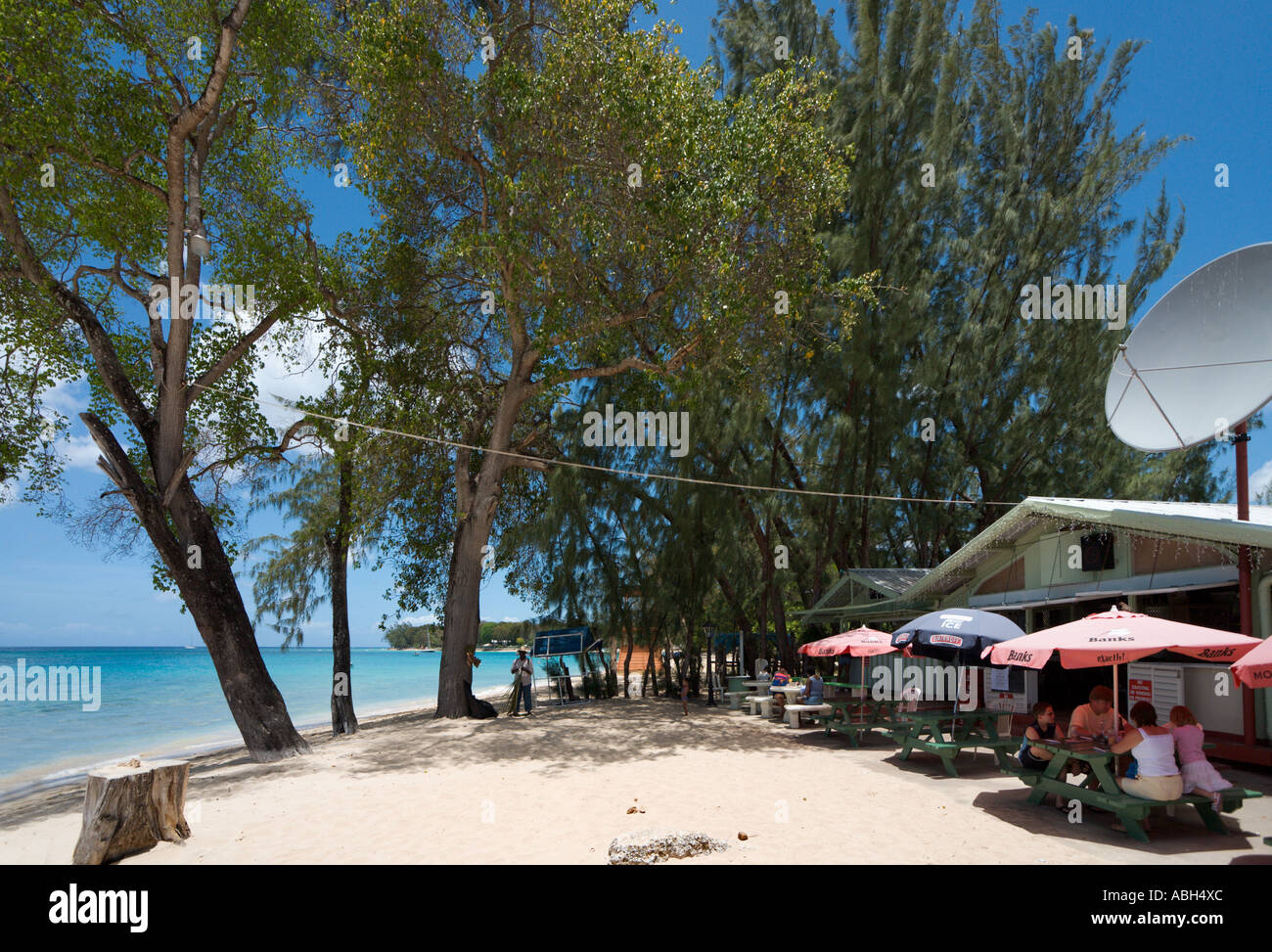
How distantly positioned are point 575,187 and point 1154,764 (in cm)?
1205

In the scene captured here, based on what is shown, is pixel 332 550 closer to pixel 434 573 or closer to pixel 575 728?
pixel 434 573

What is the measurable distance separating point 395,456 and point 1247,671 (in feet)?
47.0

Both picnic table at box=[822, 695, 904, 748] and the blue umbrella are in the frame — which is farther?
picnic table at box=[822, 695, 904, 748]

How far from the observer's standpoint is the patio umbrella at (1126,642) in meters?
6.51

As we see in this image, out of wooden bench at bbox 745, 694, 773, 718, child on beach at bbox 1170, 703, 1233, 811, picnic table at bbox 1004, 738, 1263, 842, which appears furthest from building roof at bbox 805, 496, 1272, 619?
wooden bench at bbox 745, 694, 773, 718

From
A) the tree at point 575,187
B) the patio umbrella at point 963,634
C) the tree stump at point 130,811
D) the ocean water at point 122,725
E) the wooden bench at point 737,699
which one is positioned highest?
the tree at point 575,187

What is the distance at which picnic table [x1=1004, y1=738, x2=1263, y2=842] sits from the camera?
6137 millimetres

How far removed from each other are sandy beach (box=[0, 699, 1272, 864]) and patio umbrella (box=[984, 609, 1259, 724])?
1.46 m

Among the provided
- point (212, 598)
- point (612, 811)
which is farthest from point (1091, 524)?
point (212, 598)

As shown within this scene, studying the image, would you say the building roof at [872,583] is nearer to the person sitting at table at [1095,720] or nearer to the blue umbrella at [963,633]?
the blue umbrella at [963,633]

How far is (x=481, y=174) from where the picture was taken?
1466 centimetres

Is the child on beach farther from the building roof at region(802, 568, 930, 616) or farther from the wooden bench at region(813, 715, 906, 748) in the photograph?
the building roof at region(802, 568, 930, 616)

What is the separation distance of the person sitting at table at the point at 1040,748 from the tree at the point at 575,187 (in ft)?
26.6

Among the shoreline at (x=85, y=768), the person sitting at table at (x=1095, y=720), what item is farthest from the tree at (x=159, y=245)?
the person sitting at table at (x=1095, y=720)
